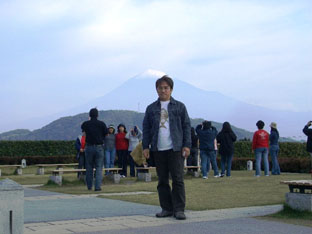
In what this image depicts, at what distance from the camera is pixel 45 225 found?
6.91m

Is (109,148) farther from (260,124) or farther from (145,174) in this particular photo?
(260,124)

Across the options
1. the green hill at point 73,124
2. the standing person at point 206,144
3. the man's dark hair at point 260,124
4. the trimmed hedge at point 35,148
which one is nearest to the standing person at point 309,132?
the man's dark hair at point 260,124

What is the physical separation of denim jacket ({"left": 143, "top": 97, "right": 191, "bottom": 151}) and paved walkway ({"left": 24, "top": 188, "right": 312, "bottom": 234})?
1.03 meters

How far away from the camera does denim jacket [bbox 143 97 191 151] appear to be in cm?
745

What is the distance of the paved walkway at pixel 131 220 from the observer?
6.39 m

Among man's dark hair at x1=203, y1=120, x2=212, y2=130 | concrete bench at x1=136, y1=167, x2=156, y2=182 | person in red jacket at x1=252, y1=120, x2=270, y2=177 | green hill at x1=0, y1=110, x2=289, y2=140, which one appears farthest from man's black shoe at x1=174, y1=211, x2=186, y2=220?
green hill at x1=0, y1=110, x2=289, y2=140

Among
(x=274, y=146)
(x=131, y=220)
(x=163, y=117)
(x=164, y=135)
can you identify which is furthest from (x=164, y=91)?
(x=274, y=146)

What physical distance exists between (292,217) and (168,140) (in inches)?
78.4

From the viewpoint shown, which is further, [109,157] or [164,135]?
[109,157]

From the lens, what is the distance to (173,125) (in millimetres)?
7461

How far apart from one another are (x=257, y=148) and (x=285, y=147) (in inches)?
708

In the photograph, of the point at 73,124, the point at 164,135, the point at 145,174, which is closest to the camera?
the point at 164,135

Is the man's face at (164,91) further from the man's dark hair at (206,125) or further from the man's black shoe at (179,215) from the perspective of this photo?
the man's dark hair at (206,125)

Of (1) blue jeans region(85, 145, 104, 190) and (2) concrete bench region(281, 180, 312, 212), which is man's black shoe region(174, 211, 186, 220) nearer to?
(2) concrete bench region(281, 180, 312, 212)
